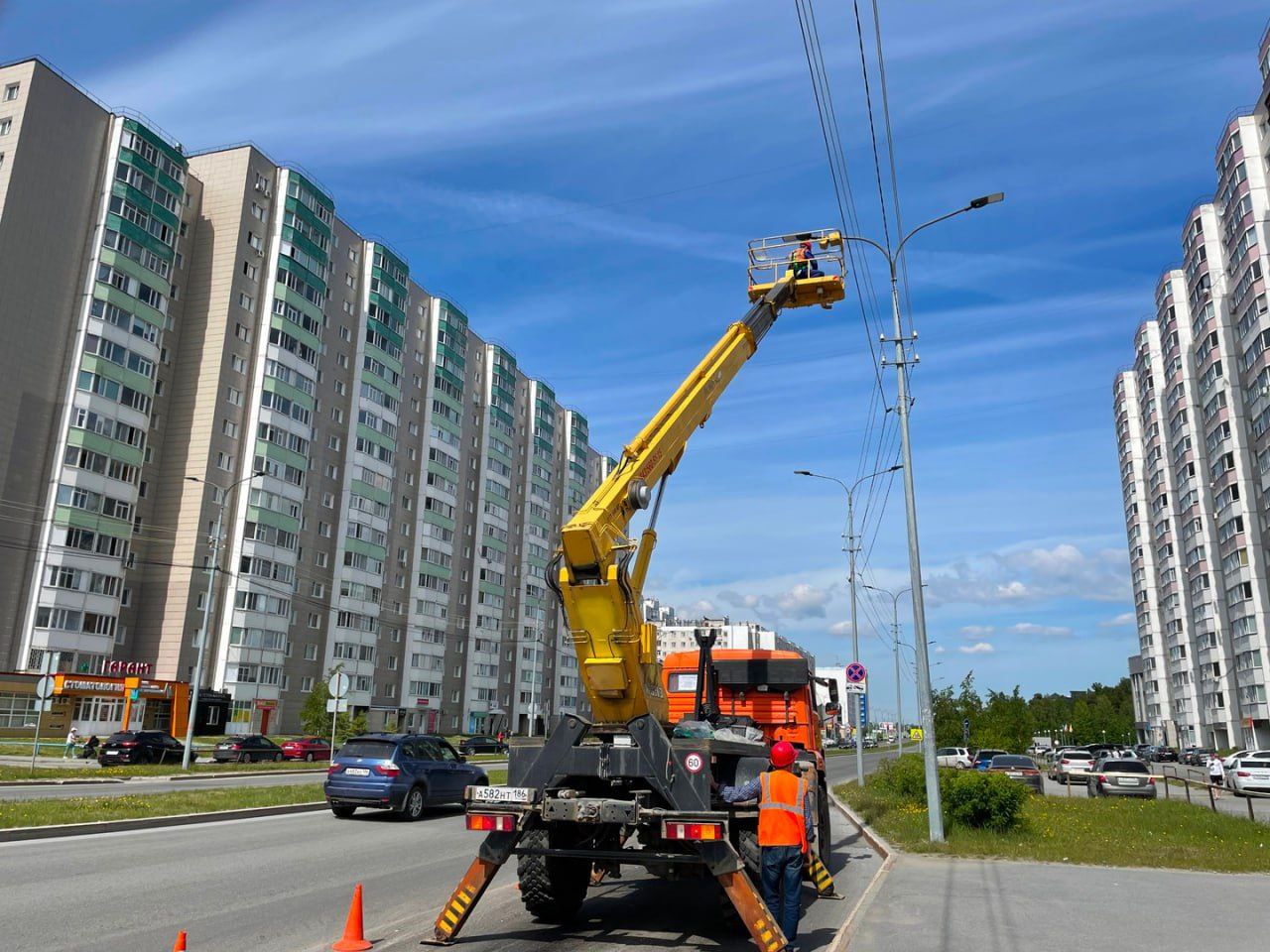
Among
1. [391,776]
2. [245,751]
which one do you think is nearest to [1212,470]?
[245,751]

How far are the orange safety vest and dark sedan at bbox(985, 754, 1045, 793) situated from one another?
79.1 ft

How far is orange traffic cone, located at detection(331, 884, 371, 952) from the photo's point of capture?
24.3 feet

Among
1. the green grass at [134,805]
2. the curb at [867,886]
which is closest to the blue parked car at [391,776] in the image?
the green grass at [134,805]

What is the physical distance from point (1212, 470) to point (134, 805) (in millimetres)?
80082

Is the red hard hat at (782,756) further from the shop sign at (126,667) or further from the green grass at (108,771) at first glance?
the shop sign at (126,667)

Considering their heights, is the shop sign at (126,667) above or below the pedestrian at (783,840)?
above

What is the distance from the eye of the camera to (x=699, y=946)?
8.03m

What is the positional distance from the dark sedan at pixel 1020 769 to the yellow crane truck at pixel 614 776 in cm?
2165

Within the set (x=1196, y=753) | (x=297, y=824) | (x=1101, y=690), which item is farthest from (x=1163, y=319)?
(x=297, y=824)

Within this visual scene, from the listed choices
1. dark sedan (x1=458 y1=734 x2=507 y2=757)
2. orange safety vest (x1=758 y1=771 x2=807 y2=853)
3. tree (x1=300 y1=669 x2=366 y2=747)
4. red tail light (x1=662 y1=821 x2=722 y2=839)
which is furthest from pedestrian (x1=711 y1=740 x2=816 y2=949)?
tree (x1=300 y1=669 x2=366 y2=747)

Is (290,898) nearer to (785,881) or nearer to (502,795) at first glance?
(502,795)

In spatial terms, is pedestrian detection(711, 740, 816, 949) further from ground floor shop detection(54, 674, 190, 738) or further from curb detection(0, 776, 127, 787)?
ground floor shop detection(54, 674, 190, 738)

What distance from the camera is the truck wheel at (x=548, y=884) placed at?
8.57 m

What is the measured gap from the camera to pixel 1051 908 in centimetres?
935
